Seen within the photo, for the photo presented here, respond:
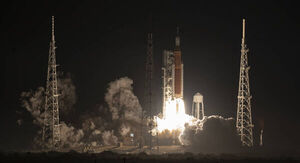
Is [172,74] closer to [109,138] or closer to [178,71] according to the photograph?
[178,71]

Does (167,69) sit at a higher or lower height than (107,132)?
higher

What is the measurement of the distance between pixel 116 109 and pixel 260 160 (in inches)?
1038

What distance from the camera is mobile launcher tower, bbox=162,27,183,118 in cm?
7262

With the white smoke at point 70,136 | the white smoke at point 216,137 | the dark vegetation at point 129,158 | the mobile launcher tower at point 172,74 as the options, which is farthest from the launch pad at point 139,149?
the mobile launcher tower at point 172,74

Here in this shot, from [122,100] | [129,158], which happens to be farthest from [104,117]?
[129,158]

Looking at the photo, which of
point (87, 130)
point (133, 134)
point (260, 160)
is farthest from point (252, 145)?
point (87, 130)

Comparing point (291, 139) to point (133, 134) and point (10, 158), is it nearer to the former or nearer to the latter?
point (133, 134)

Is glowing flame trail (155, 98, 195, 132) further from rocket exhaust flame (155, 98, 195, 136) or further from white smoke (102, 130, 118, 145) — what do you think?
white smoke (102, 130, 118, 145)

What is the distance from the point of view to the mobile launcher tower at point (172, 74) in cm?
7262

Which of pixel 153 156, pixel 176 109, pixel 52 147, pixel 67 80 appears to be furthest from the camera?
pixel 67 80

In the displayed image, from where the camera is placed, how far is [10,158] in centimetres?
5284

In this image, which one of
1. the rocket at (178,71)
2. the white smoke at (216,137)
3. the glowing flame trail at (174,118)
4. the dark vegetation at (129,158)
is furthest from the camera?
the glowing flame trail at (174,118)

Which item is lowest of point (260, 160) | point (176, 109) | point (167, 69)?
point (260, 160)

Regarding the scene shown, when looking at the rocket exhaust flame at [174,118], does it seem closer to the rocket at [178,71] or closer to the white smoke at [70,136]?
the rocket at [178,71]
